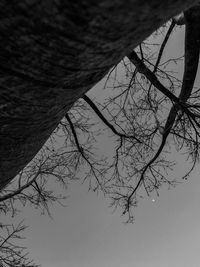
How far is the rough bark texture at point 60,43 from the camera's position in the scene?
Result: 0.68 m

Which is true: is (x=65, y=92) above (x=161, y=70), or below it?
below

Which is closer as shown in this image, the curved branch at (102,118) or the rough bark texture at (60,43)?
the rough bark texture at (60,43)

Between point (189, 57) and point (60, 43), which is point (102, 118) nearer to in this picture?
point (189, 57)

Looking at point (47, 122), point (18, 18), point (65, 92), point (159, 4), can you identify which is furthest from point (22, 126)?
point (159, 4)

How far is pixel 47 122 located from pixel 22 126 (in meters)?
0.10

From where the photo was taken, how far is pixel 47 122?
129 cm

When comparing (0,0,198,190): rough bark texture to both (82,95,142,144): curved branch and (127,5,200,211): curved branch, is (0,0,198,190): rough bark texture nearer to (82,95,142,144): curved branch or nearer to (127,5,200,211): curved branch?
(127,5,200,211): curved branch

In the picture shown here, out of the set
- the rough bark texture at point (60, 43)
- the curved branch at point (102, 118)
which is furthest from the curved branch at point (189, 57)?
the rough bark texture at point (60, 43)

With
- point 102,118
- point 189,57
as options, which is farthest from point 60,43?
point 102,118

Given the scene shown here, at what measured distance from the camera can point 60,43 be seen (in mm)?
783

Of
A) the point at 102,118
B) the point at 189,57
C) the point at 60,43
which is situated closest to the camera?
the point at 60,43

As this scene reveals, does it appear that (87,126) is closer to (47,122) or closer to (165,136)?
(165,136)

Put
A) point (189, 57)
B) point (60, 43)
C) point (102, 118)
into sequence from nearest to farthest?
point (60, 43)
point (189, 57)
point (102, 118)

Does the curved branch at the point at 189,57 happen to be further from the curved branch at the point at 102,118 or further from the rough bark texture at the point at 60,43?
the rough bark texture at the point at 60,43
